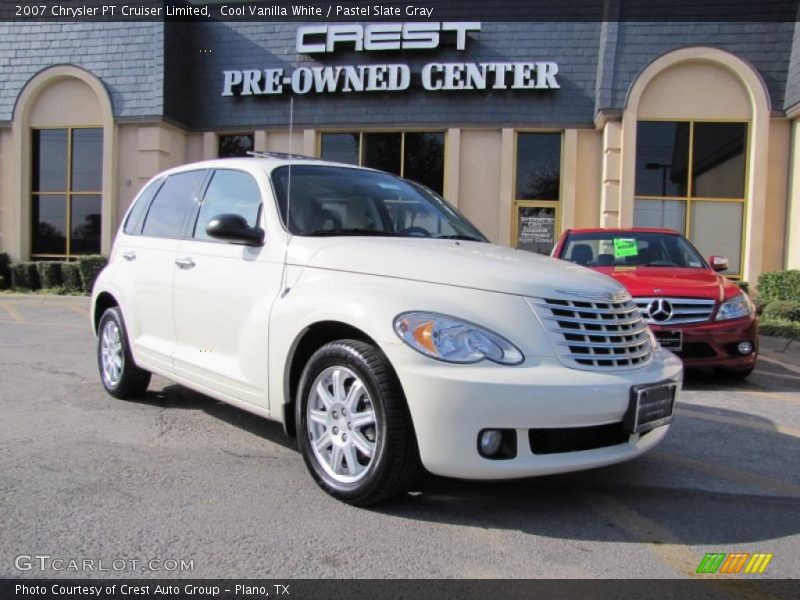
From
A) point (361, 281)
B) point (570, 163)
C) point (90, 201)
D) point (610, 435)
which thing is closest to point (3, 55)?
point (90, 201)

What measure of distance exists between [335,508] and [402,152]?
13438 mm

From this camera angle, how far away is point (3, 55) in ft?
55.2

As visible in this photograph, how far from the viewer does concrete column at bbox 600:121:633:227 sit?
47.3 ft

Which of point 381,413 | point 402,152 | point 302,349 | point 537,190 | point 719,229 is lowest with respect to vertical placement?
point 381,413

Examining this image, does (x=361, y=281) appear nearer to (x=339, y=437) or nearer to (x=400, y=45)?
(x=339, y=437)

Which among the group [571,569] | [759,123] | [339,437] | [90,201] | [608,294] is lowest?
[571,569]

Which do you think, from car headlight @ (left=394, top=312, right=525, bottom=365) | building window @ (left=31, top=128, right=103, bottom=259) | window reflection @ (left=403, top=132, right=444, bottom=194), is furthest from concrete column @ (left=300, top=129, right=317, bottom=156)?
car headlight @ (left=394, top=312, right=525, bottom=365)

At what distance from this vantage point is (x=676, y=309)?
6242 mm

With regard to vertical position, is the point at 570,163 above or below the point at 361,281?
above

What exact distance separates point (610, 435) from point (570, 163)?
41.7 ft

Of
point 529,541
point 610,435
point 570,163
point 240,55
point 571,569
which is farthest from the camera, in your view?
point 240,55

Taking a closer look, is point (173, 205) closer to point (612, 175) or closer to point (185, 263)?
point (185, 263)

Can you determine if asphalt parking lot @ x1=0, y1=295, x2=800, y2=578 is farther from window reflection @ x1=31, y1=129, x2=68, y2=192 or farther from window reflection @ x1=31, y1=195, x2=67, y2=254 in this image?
window reflection @ x1=31, y1=129, x2=68, y2=192

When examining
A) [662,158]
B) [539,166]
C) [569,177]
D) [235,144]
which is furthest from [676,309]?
[235,144]
